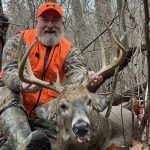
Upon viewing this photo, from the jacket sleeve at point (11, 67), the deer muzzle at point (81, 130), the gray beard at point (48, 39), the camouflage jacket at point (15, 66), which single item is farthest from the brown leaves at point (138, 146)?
the gray beard at point (48, 39)

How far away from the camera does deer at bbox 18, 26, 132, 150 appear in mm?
5312

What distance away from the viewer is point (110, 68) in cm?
557

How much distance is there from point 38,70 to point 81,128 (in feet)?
4.64

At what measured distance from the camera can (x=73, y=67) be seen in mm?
6305

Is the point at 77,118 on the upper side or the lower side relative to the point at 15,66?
lower

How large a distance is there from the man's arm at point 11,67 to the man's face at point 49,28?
33cm

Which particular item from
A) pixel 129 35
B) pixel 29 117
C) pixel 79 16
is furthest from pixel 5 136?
pixel 79 16

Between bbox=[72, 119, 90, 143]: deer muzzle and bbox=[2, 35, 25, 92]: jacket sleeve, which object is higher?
bbox=[2, 35, 25, 92]: jacket sleeve

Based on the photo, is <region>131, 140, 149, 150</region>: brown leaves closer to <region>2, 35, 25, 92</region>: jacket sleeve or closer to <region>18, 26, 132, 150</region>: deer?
<region>18, 26, 132, 150</region>: deer

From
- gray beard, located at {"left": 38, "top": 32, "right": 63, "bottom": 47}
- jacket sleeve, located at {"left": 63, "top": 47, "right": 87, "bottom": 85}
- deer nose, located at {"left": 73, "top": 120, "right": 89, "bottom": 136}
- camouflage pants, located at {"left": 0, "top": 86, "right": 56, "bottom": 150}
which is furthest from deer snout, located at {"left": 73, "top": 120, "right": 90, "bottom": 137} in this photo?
gray beard, located at {"left": 38, "top": 32, "right": 63, "bottom": 47}

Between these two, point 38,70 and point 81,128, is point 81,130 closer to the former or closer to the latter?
point 81,128

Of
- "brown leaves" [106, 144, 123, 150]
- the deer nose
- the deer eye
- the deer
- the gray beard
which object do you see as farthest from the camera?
the gray beard

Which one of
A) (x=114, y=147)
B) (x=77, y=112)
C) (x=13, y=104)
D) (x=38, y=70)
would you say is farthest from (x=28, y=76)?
(x=114, y=147)

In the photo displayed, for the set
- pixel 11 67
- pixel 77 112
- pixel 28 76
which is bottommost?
pixel 77 112
